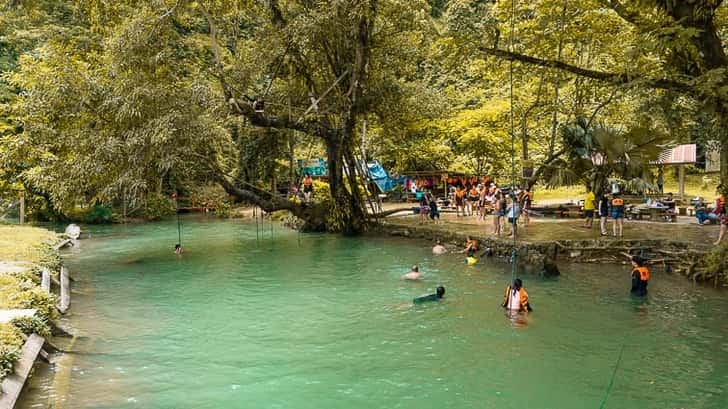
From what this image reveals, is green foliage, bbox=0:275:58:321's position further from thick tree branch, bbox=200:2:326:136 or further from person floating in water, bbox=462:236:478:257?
person floating in water, bbox=462:236:478:257

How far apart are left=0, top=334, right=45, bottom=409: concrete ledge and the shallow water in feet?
1.75

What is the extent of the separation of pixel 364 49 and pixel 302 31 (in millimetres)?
2855

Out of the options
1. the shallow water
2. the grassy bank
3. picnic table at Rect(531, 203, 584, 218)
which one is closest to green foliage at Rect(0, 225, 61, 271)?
the grassy bank

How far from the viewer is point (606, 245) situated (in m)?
16.5

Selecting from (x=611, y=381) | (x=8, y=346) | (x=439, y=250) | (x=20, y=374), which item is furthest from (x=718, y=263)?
(x=8, y=346)

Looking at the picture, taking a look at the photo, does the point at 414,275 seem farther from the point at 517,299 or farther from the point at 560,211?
the point at 560,211

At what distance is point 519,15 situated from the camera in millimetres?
22359

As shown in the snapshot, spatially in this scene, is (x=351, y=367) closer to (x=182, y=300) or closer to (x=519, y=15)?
(x=182, y=300)

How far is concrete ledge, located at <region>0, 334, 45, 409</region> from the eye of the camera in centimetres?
614

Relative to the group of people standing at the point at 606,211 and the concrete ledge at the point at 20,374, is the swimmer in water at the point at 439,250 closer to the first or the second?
the group of people standing at the point at 606,211

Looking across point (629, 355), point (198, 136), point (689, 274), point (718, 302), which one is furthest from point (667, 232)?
point (198, 136)

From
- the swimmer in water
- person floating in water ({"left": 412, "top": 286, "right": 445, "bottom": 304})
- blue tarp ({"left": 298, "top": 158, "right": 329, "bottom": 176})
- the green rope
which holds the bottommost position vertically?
the green rope

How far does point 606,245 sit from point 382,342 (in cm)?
947

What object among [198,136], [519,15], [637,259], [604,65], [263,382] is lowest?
→ [263,382]
